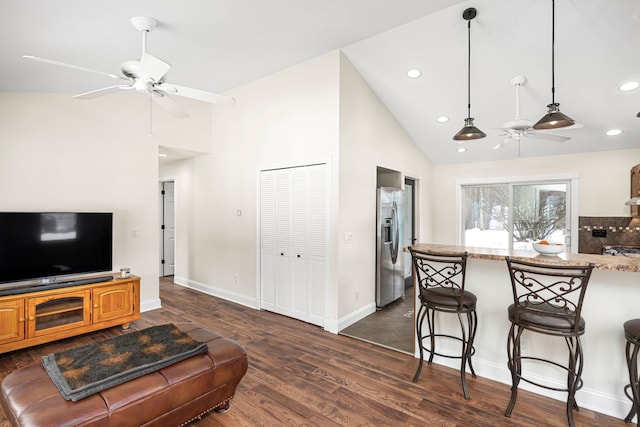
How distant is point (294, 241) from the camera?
4.29 metres

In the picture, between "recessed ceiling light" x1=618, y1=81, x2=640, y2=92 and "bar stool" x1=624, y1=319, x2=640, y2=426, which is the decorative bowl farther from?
"recessed ceiling light" x1=618, y1=81, x2=640, y2=92

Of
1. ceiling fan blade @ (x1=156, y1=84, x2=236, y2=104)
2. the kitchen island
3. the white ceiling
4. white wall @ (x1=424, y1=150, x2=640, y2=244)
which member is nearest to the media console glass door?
the white ceiling

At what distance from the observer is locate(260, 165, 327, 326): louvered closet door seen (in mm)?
4023

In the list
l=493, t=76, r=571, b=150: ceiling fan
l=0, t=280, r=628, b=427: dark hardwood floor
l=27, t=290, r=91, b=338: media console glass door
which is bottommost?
l=0, t=280, r=628, b=427: dark hardwood floor

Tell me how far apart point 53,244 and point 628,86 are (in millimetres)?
6652

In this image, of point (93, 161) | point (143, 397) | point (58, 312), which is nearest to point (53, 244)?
point (58, 312)

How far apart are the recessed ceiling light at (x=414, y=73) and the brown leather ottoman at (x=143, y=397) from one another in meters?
3.57

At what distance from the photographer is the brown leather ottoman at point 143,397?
1.65 meters

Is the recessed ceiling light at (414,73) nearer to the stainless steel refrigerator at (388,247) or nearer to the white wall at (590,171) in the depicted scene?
the stainless steel refrigerator at (388,247)

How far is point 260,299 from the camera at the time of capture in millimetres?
4688

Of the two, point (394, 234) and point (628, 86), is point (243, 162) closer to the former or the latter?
point (394, 234)

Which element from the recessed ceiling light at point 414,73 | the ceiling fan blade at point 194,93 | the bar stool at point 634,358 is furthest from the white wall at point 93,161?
Result: the bar stool at point 634,358

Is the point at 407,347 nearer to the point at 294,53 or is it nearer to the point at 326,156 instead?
the point at 326,156

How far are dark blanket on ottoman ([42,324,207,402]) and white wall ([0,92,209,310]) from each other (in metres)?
2.42
